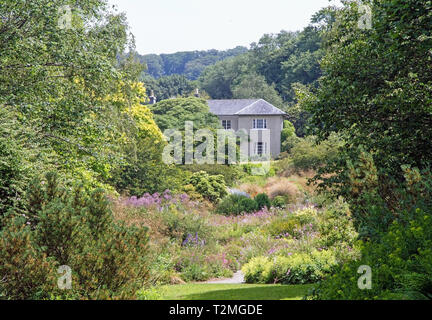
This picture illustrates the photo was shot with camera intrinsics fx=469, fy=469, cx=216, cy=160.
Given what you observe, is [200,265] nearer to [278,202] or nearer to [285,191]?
[278,202]

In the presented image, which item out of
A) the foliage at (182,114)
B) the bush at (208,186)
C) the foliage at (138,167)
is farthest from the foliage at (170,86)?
the foliage at (138,167)

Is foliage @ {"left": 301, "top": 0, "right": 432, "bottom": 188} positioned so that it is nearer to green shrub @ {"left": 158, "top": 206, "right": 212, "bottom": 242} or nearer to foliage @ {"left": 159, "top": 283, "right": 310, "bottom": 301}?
foliage @ {"left": 159, "top": 283, "right": 310, "bottom": 301}

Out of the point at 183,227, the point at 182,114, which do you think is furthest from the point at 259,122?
the point at 183,227

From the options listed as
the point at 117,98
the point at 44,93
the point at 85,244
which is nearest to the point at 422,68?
the point at 85,244

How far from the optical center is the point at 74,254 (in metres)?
5.88

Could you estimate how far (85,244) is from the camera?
597 centimetres

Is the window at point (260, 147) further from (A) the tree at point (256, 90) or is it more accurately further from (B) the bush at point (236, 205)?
(B) the bush at point (236, 205)

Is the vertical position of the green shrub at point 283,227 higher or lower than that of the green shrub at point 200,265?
higher

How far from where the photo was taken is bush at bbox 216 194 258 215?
18.4 metres

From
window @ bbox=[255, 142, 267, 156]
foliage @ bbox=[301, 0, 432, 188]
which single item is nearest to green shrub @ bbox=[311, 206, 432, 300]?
foliage @ bbox=[301, 0, 432, 188]

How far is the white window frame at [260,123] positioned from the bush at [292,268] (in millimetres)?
38021

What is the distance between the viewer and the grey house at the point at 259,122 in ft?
153

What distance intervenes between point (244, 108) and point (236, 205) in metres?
31.4

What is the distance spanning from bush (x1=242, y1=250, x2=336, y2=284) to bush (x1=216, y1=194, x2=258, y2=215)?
822cm
